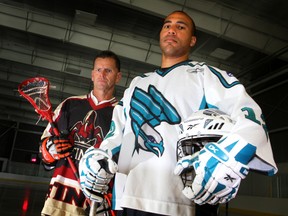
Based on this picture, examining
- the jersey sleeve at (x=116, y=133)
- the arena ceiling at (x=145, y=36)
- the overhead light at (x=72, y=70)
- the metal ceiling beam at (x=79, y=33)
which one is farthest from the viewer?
the overhead light at (x=72, y=70)

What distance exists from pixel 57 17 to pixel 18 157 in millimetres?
14098

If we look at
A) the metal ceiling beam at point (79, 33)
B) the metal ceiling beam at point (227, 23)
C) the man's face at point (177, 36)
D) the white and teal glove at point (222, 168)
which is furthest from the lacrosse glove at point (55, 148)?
the metal ceiling beam at point (79, 33)

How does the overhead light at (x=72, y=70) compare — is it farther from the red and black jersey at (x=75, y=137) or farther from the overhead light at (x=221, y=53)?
the red and black jersey at (x=75, y=137)

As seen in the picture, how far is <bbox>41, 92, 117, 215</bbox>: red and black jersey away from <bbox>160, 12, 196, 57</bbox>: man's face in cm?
75

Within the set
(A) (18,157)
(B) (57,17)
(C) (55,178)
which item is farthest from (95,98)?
(A) (18,157)

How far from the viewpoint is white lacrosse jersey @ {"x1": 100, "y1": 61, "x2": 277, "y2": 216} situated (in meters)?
0.89

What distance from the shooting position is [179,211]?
933 millimetres

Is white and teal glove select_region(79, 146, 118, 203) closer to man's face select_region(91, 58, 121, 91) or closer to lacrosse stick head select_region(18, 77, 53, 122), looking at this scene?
man's face select_region(91, 58, 121, 91)

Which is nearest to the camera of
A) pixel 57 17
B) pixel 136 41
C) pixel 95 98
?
pixel 95 98

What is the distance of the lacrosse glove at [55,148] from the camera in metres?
1.68

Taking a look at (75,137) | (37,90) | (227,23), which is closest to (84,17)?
(227,23)

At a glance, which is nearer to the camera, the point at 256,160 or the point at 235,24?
the point at 256,160

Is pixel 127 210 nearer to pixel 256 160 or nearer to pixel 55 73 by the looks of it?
pixel 256 160

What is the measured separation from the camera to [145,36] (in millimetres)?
8320
